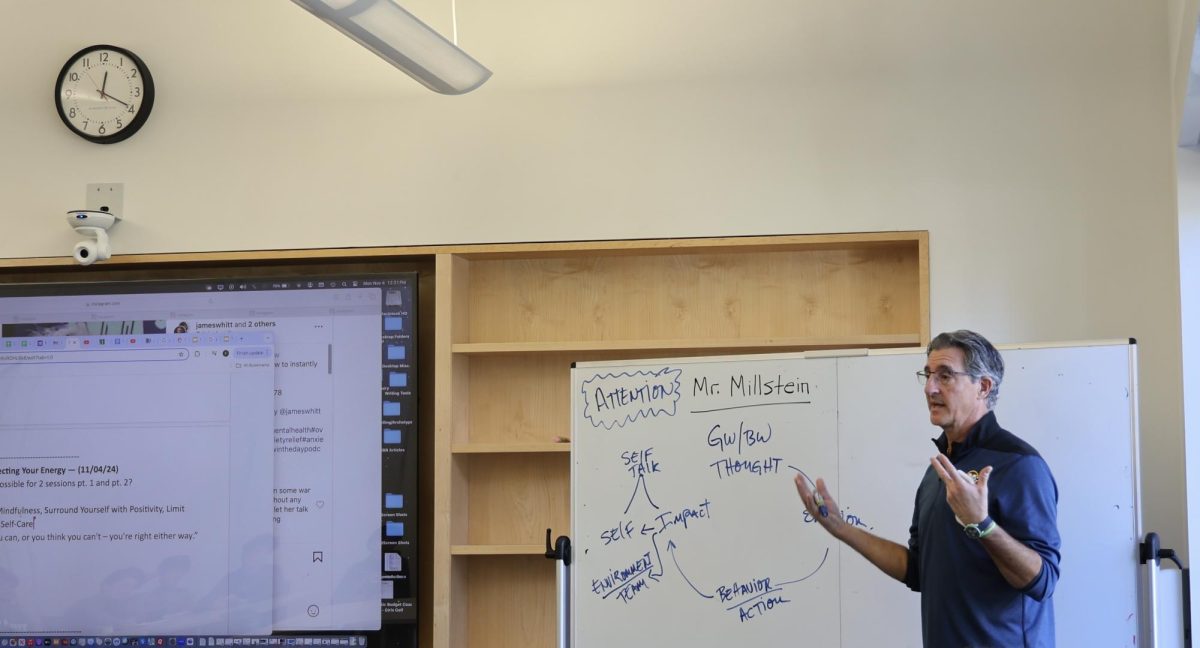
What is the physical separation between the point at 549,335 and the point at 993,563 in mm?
1919

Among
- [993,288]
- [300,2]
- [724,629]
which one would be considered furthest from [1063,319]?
[300,2]

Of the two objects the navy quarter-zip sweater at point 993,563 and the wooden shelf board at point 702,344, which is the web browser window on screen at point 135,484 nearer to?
Answer: the wooden shelf board at point 702,344

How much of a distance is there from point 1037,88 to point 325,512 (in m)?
2.67

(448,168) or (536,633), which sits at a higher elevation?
(448,168)

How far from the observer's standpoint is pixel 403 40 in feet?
9.85

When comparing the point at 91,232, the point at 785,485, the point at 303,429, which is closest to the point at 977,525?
the point at 785,485

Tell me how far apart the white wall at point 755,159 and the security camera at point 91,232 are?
Answer: 0.08m

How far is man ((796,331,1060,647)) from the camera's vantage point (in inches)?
95.7

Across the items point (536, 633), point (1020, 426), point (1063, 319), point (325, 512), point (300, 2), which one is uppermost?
point (300, 2)

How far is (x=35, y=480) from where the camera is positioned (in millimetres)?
4117

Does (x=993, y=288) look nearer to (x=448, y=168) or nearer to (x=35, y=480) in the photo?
(x=448, y=168)

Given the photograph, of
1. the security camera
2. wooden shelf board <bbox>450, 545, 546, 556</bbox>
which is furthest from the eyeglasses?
the security camera

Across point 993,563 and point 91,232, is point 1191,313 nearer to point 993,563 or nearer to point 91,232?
point 993,563

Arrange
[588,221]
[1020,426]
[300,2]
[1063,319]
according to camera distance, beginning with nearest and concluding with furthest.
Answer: [300,2] < [1020,426] < [1063,319] < [588,221]
